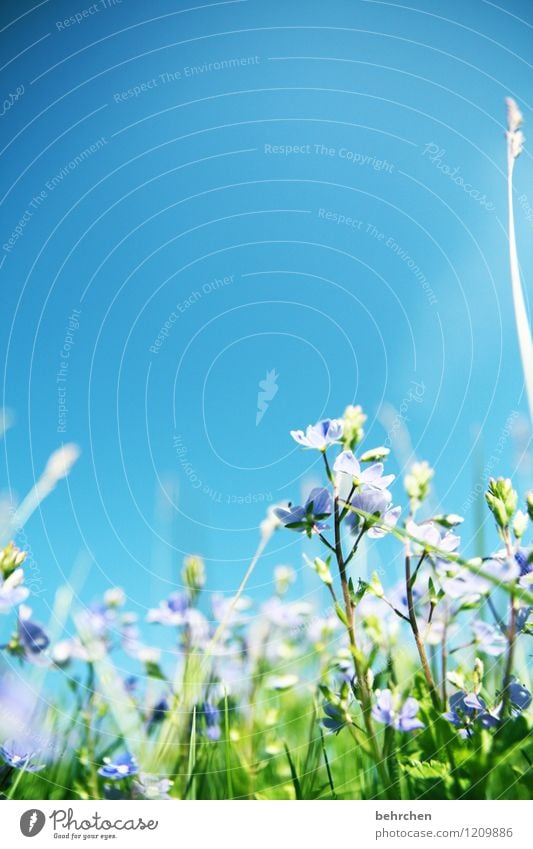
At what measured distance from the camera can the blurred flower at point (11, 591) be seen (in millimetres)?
1657

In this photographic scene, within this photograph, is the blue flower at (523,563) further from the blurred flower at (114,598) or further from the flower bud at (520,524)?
the blurred flower at (114,598)

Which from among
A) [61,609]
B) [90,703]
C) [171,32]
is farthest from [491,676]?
[171,32]

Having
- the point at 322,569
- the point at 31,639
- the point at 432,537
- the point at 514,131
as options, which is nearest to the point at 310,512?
the point at 322,569

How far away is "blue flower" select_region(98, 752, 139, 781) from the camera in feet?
5.41

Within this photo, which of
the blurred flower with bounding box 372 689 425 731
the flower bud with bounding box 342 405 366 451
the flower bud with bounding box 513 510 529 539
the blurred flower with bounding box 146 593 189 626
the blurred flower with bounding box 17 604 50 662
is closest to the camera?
the blurred flower with bounding box 372 689 425 731

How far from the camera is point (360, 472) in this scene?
1.55 meters

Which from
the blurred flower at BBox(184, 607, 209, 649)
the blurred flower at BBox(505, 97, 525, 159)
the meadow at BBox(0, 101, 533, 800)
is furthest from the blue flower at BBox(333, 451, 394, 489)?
the blurred flower at BBox(505, 97, 525, 159)

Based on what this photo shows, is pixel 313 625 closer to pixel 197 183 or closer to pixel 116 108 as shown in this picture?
pixel 197 183

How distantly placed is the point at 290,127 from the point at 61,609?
7.30 ft

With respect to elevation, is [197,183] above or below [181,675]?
above

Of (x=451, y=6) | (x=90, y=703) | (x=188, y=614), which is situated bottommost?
(x=90, y=703)

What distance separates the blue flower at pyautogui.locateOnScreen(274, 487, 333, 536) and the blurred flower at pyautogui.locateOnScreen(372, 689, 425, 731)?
0.41 meters

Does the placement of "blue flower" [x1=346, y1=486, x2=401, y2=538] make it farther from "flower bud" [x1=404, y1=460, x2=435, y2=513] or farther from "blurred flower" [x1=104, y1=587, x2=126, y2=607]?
"blurred flower" [x1=104, y1=587, x2=126, y2=607]

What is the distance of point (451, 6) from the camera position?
2756 mm
